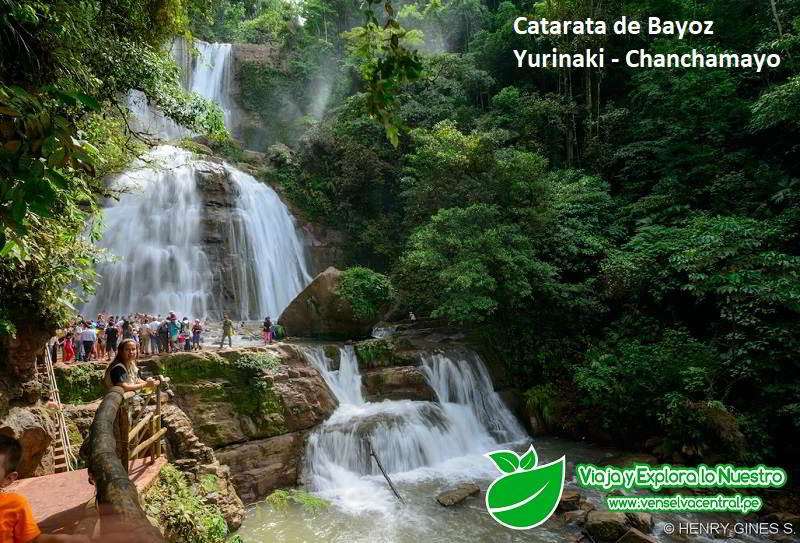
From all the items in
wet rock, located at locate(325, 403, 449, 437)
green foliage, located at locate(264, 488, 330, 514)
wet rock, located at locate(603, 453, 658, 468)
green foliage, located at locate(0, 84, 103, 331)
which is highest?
green foliage, located at locate(0, 84, 103, 331)

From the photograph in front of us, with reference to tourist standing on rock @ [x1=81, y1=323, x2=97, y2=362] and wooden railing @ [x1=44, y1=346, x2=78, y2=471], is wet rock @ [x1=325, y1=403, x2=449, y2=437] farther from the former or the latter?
tourist standing on rock @ [x1=81, y1=323, x2=97, y2=362]

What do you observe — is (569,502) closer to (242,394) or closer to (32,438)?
(242,394)

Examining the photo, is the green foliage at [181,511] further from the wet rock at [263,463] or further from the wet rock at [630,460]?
the wet rock at [630,460]

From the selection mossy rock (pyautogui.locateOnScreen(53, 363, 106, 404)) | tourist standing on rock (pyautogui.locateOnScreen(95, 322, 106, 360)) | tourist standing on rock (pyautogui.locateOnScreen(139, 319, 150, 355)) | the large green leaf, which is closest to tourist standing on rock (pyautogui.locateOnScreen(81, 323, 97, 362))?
tourist standing on rock (pyautogui.locateOnScreen(95, 322, 106, 360))

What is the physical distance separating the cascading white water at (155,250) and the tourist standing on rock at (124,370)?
1357 cm

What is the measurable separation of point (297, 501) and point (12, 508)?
7.11 meters

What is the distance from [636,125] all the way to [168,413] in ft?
57.8

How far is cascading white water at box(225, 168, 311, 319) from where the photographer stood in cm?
1822

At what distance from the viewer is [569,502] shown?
8117mm

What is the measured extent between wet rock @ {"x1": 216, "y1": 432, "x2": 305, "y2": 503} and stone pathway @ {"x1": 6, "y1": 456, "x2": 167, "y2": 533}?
3.59m

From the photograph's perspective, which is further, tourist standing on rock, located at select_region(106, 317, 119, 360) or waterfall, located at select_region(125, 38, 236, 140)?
waterfall, located at select_region(125, 38, 236, 140)

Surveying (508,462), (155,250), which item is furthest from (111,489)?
(155,250)

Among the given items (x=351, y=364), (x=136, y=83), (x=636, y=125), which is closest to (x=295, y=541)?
(x=351, y=364)

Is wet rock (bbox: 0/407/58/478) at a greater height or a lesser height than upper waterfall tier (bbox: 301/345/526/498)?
greater
